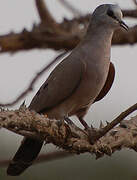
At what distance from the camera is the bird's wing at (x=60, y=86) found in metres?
5.61

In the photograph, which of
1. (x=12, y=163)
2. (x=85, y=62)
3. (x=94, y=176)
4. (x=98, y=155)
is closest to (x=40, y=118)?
(x=98, y=155)

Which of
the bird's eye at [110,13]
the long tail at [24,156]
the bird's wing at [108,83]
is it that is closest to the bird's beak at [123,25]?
the bird's eye at [110,13]

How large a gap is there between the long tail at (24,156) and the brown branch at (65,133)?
680mm

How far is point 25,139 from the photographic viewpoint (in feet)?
17.6

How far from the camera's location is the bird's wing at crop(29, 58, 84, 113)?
5.61 metres

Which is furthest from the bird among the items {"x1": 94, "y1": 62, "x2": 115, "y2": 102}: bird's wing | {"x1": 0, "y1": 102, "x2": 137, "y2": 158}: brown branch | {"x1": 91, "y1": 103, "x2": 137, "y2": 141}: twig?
{"x1": 91, "y1": 103, "x2": 137, "y2": 141}: twig

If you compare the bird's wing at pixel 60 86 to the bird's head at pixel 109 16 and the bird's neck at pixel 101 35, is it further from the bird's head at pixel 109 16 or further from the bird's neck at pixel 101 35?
the bird's head at pixel 109 16

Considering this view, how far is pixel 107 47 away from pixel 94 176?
391cm

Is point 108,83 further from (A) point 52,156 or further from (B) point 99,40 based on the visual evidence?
(A) point 52,156

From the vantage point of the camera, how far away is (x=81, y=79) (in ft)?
18.4

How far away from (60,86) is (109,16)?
25.3 inches

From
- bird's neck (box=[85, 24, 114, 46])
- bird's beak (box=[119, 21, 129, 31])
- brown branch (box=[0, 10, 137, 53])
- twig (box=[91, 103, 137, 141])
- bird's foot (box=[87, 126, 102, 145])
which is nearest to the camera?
twig (box=[91, 103, 137, 141])

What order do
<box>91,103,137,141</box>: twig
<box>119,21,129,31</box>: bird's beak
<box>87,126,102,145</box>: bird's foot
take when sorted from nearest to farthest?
1. <box>91,103,137,141</box>: twig
2. <box>87,126,102,145</box>: bird's foot
3. <box>119,21,129,31</box>: bird's beak

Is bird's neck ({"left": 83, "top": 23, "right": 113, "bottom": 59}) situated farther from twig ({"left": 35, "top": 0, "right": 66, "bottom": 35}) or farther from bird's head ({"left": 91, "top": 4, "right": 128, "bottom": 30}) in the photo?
twig ({"left": 35, "top": 0, "right": 66, "bottom": 35})
